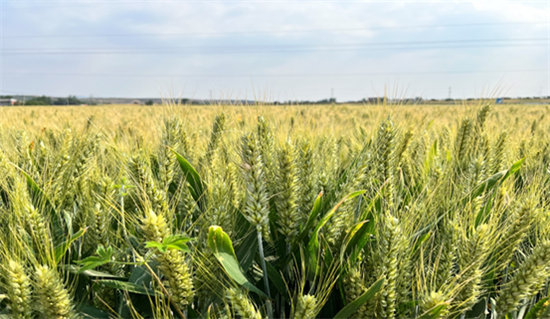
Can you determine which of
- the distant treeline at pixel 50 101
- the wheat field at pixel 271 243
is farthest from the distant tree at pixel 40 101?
the wheat field at pixel 271 243

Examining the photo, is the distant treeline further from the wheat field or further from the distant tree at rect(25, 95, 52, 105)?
the wheat field

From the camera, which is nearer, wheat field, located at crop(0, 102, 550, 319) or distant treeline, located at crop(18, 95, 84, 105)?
wheat field, located at crop(0, 102, 550, 319)

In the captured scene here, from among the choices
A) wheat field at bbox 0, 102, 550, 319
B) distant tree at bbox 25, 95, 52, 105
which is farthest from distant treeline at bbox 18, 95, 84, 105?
wheat field at bbox 0, 102, 550, 319

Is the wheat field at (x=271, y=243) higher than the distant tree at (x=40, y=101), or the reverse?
the distant tree at (x=40, y=101)

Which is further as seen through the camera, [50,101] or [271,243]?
[50,101]

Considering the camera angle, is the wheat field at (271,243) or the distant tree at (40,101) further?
the distant tree at (40,101)

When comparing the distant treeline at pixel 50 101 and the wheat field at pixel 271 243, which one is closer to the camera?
the wheat field at pixel 271 243

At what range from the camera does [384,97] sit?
1627mm

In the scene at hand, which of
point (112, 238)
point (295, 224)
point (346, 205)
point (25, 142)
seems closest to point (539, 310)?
point (346, 205)

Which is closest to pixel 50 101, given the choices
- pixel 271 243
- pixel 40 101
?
pixel 40 101

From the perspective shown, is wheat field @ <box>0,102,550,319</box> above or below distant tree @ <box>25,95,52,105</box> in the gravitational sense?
below

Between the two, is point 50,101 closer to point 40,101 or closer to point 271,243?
point 40,101

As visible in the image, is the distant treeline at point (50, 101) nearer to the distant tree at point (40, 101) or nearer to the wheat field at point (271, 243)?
the distant tree at point (40, 101)

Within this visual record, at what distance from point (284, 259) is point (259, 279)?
0.47ft
